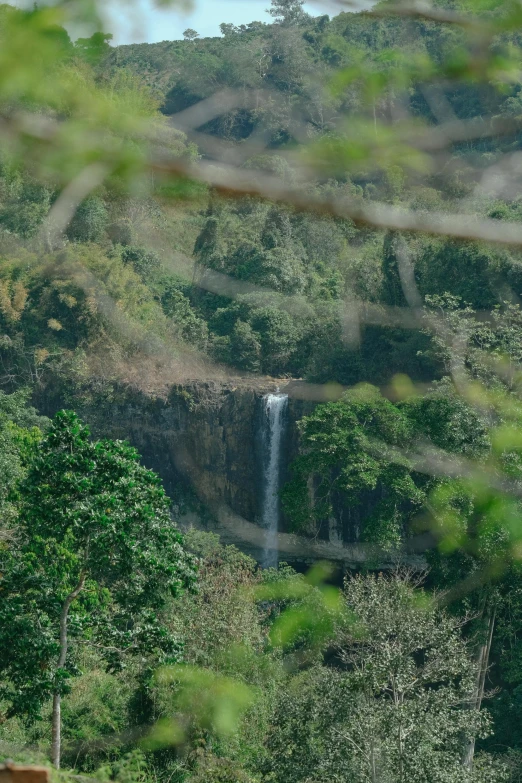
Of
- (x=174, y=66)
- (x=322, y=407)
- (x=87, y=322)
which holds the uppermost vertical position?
(x=174, y=66)

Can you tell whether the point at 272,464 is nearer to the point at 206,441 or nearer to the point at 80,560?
the point at 206,441

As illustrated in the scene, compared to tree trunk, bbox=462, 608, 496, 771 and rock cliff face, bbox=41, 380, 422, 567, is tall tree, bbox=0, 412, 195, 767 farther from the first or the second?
rock cliff face, bbox=41, 380, 422, 567

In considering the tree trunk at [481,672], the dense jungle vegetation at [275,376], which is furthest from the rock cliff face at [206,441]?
the tree trunk at [481,672]

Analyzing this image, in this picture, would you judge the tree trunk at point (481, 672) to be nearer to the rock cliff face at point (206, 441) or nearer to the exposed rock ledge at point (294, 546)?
the exposed rock ledge at point (294, 546)

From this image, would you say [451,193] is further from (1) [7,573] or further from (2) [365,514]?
(1) [7,573]

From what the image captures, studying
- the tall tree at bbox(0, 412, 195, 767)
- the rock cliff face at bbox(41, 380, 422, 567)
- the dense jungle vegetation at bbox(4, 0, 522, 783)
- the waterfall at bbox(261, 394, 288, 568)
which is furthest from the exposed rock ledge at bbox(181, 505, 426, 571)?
the tall tree at bbox(0, 412, 195, 767)

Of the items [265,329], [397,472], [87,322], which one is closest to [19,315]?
[87,322]

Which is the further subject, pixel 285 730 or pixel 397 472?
pixel 397 472
